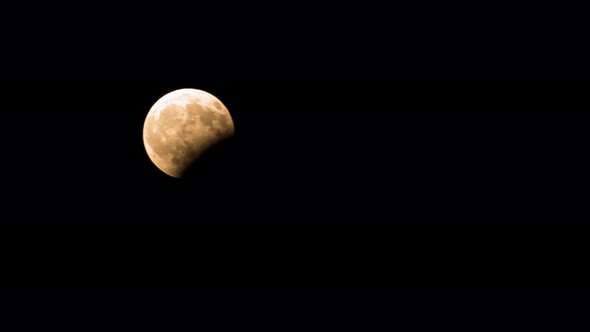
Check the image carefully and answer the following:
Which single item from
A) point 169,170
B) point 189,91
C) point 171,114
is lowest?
point 169,170

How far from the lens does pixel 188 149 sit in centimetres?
412

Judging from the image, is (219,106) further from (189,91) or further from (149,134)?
(149,134)

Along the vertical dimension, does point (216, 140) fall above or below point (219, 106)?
below

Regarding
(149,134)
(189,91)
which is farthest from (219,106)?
(149,134)

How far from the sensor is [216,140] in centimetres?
418

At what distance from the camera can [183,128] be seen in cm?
410

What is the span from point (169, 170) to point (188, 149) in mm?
377

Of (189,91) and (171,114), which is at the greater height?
(189,91)

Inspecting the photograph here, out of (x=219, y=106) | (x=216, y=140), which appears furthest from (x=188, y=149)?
(x=219, y=106)

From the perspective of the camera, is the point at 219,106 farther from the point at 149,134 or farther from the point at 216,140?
the point at 149,134

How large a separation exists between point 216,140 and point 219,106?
36cm

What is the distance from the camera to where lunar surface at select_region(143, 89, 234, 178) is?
162 inches

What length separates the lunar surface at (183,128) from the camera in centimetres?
411

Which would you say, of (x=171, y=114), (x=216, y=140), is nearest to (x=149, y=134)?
(x=171, y=114)
